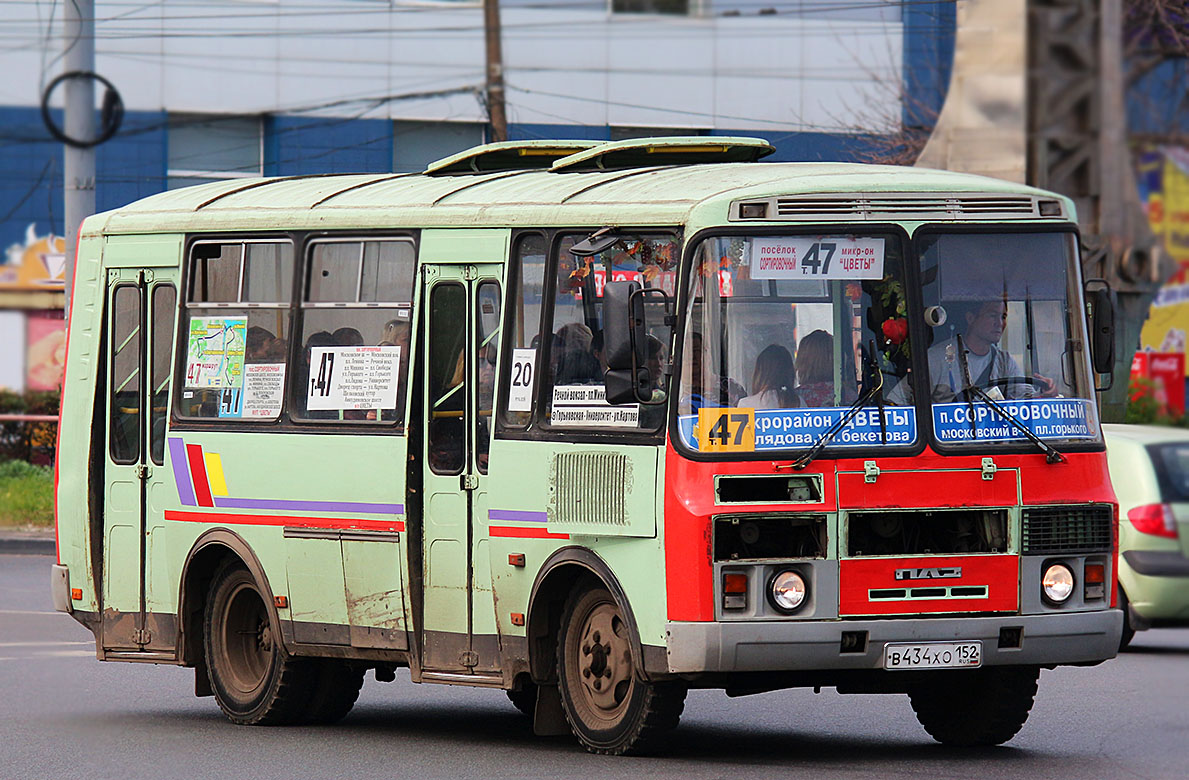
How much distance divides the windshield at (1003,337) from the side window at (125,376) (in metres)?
4.43

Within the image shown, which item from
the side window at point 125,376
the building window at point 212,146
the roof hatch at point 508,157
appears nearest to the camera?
the roof hatch at point 508,157

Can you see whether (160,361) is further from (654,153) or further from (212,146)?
(212,146)

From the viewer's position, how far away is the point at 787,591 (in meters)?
7.78

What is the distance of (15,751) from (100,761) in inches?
20.4

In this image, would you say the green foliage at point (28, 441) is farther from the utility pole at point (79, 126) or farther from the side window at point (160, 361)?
the side window at point (160, 361)

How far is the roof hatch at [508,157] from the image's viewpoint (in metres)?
10.4

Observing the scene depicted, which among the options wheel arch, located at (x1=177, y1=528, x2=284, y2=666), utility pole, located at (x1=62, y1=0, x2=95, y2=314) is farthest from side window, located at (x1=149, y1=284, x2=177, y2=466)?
utility pole, located at (x1=62, y1=0, x2=95, y2=314)

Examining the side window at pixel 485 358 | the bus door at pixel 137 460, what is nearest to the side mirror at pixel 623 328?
the side window at pixel 485 358

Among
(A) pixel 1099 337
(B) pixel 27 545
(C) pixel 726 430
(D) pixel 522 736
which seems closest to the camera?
(C) pixel 726 430

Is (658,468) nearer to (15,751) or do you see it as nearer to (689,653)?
(689,653)

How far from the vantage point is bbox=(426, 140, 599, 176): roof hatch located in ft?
34.1

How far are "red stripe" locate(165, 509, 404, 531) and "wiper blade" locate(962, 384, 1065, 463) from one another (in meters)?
2.66

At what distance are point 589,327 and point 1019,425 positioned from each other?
1.79m

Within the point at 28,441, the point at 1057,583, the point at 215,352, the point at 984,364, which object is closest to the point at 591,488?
the point at 984,364
